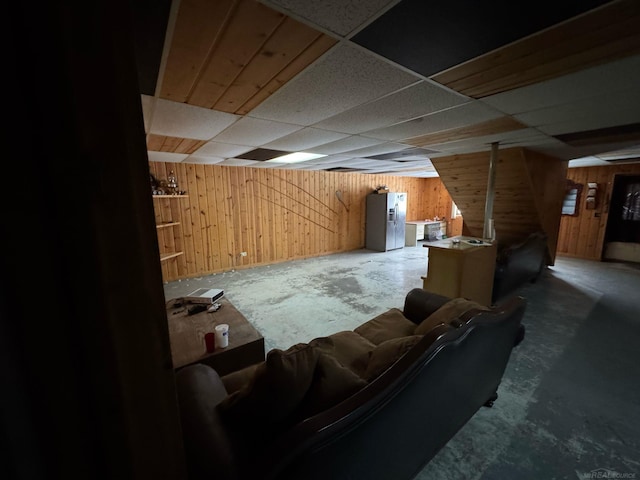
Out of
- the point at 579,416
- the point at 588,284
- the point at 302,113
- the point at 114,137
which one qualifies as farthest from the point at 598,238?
the point at 114,137

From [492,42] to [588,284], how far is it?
4834 mm

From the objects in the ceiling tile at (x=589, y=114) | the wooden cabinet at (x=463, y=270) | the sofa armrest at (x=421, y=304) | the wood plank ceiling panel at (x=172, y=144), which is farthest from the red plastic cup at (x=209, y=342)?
the ceiling tile at (x=589, y=114)

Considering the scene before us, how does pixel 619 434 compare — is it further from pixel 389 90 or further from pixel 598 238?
pixel 598 238

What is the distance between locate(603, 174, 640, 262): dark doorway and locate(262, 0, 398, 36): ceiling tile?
725cm

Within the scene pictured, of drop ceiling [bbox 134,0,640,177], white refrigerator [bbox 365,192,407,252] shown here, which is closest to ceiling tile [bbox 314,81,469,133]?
drop ceiling [bbox 134,0,640,177]

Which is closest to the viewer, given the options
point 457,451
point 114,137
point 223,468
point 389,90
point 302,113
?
point 114,137

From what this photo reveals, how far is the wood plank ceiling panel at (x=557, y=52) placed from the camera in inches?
38.4

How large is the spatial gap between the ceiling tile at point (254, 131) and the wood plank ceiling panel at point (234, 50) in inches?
23.1

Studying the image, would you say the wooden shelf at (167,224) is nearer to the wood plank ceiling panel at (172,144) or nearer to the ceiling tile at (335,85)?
the wood plank ceiling panel at (172,144)

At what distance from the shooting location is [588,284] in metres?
4.12

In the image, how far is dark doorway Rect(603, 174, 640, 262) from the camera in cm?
525

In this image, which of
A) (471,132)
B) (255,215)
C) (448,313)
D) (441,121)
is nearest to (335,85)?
(441,121)

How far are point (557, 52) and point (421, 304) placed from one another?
1.62m

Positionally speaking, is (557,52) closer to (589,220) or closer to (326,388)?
(326,388)
